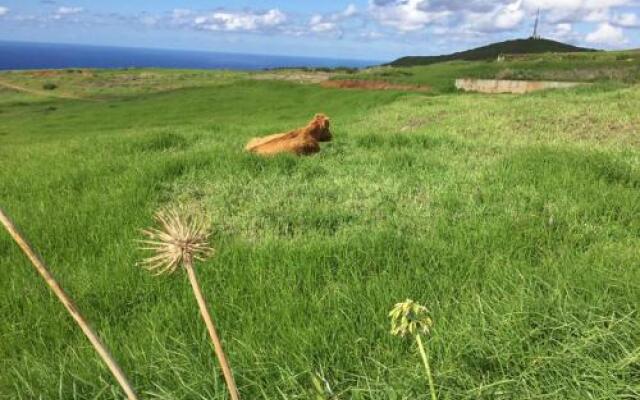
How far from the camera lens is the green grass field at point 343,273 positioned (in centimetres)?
292

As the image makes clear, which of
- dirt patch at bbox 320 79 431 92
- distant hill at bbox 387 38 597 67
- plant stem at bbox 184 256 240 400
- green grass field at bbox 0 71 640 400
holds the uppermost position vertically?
distant hill at bbox 387 38 597 67

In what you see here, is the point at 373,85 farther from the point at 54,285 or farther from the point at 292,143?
the point at 54,285

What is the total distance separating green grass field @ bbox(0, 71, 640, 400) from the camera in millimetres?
2922

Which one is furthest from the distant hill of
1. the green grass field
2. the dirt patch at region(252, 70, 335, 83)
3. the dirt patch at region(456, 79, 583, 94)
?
the green grass field

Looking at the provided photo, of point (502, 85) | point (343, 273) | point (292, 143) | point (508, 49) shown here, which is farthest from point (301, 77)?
point (343, 273)

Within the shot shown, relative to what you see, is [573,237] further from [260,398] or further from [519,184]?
[260,398]

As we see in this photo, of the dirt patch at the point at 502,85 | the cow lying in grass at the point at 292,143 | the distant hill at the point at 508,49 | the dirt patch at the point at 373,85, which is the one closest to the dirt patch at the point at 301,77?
the dirt patch at the point at 373,85

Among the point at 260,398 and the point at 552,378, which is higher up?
the point at 552,378

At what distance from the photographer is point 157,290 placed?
4535 millimetres

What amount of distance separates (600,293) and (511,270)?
734 mm

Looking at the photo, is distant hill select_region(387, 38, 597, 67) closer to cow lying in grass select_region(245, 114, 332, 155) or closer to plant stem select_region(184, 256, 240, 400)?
cow lying in grass select_region(245, 114, 332, 155)

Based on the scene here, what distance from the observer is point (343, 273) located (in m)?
4.58

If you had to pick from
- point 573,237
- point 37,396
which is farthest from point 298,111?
point 37,396

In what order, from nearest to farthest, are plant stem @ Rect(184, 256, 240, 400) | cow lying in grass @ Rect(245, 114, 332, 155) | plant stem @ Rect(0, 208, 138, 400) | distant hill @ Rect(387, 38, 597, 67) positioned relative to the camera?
plant stem @ Rect(0, 208, 138, 400), plant stem @ Rect(184, 256, 240, 400), cow lying in grass @ Rect(245, 114, 332, 155), distant hill @ Rect(387, 38, 597, 67)
